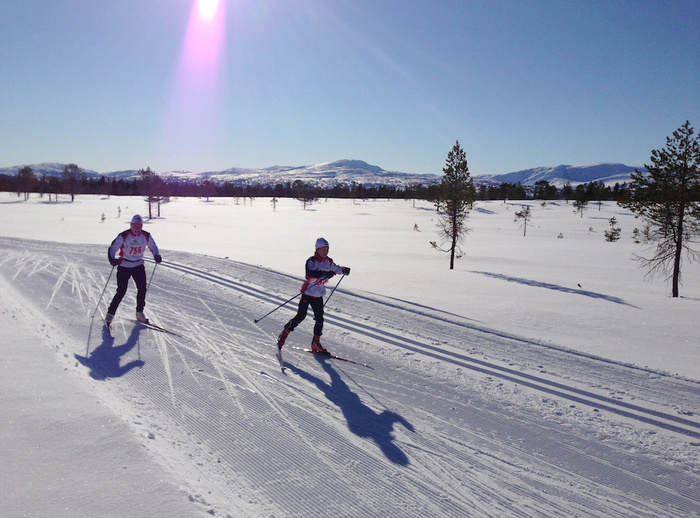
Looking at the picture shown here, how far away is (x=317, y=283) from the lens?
6.61 metres

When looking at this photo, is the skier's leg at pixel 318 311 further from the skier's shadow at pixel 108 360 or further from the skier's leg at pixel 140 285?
the skier's leg at pixel 140 285

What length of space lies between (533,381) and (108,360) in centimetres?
594

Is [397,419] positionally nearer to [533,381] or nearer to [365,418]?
[365,418]

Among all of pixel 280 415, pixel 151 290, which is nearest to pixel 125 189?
pixel 151 290

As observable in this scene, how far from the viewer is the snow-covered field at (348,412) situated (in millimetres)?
3330

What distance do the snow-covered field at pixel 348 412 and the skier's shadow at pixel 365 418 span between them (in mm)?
22

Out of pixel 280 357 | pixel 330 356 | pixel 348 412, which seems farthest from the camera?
pixel 330 356

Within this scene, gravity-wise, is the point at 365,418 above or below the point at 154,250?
below

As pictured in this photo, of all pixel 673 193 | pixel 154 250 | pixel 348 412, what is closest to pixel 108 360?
pixel 154 250

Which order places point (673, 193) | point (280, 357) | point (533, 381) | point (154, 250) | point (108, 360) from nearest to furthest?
point (533, 381), point (108, 360), point (280, 357), point (154, 250), point (673, 193)

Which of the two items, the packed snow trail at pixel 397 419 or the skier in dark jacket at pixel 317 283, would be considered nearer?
the packed snow trail at pixel 397 419

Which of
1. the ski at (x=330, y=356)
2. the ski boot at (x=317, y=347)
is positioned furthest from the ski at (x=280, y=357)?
the ski boot at (x=317, y=347)

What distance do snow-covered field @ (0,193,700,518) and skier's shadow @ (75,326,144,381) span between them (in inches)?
1.7

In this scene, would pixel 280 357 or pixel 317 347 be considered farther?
pixel 317 347
